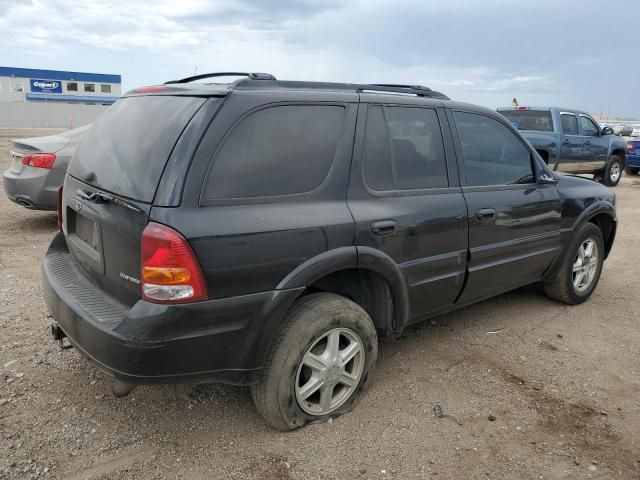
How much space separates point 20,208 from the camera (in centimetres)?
825

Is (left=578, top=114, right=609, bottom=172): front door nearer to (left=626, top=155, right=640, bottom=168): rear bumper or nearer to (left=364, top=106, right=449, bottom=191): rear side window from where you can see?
(left=626, top=155, right=640, bottom=168): rear bumper

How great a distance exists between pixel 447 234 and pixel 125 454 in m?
2.21

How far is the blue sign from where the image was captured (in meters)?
49.4

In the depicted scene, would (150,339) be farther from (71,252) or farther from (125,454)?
(71,252)

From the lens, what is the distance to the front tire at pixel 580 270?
4656 mm

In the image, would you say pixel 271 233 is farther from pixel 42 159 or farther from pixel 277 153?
pixel 42 159

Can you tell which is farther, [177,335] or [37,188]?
[37,188]

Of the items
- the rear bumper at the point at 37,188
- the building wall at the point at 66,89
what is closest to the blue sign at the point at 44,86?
the building wall at the point at 66,89

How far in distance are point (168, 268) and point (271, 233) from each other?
50 cm

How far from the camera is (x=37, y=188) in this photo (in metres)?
6.41

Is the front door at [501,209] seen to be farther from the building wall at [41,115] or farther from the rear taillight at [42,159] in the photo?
the building wall at [41,115]

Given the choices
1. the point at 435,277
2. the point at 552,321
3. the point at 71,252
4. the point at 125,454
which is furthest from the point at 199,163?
the point at 552,321

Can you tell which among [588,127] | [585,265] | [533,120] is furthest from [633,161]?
[585,265]

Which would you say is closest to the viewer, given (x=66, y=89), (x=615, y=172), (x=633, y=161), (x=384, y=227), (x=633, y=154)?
(x=384, y=227)
